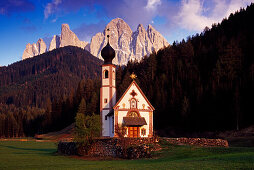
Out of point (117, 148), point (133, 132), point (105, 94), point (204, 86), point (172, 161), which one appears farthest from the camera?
point (204, 86)

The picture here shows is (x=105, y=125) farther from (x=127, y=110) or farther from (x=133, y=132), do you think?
(x=133, y=132)

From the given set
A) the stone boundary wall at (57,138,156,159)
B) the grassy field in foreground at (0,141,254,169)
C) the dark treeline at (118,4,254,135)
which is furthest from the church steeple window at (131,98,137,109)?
the dark treeline at (118,4,254,135)

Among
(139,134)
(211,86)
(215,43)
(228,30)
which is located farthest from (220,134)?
(228,30)

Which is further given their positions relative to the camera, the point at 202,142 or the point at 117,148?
the point at 202,142

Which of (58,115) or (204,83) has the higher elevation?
(204,83)

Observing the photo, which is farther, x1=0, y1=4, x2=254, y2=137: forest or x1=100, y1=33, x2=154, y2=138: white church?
x1=0, y1=4, x2=254, y2=137: forest

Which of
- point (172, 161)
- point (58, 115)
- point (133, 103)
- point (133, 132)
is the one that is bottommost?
point (172, 161)

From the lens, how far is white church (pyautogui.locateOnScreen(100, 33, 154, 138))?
1721 inches

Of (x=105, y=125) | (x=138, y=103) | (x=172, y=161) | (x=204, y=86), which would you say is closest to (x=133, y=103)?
(x=138, y=103)

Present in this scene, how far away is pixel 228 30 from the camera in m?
101

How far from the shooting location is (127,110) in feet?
146

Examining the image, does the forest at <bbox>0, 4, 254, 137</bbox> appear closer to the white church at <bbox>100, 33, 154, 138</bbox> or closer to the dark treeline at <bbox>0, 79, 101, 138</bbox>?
the dark treeline at <bbox>0, 79, 101, 138</bbox>

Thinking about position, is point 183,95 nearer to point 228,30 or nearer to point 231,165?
point 228,30

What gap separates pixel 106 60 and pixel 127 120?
41.2 ft
